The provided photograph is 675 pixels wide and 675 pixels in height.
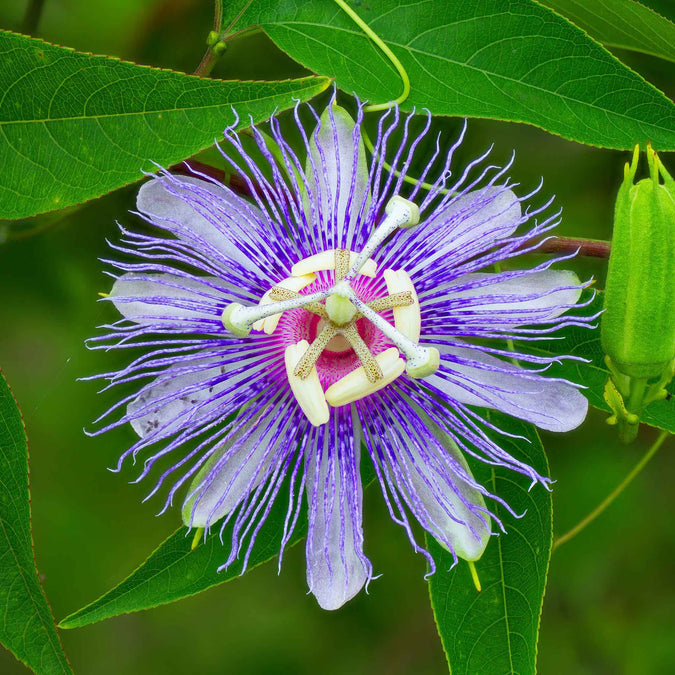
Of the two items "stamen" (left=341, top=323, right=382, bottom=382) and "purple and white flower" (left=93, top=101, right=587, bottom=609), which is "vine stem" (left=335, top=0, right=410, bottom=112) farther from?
"stamen" (left=341, top=323, right=382, bottom=382)

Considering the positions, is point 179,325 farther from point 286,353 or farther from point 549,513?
point 549,513

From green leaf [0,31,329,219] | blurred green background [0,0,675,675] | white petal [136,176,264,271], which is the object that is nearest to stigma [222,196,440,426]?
white petal [136,176,264,271]

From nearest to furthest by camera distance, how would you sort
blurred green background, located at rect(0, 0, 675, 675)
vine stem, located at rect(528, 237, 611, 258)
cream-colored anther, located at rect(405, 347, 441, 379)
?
cream-colored anther, located at rect(405, 347, 441, 379) → vine stem, located at rect(528, 237, 611, 258) → blurred green background, located at rect(0, 0, 675, 675)

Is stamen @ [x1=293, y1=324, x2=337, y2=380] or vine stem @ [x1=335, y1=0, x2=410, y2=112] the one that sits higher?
vine stem @ [x1=335, y1=0, x2=410, y2=112]

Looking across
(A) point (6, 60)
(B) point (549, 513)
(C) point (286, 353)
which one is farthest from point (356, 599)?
(A) point (6, 60)

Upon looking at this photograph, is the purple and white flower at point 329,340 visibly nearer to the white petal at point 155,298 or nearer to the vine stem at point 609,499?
the white petal at point 155,298

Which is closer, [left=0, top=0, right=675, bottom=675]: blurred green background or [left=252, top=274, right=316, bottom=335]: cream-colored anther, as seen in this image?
[left=252, top=274, right=316, bottom=335]: cream-colored anther

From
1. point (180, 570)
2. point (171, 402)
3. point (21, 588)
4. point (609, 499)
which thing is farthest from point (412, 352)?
point (609, 499)
